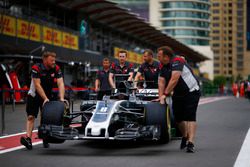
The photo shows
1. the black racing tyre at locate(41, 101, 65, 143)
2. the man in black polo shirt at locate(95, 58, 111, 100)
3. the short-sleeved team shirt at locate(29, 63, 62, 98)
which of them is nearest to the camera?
the black racing tyre at locate(41, 101, 65, 143)

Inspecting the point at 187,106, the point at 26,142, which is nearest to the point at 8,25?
the point at 26,142

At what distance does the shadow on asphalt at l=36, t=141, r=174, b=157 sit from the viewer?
8.27 m

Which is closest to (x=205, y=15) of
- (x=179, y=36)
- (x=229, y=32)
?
(x=179, y=36)

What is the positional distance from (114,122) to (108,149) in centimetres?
53

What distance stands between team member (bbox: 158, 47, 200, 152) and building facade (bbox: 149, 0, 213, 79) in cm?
11798

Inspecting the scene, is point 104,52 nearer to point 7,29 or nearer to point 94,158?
point 7,29

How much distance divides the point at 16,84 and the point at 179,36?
105 m

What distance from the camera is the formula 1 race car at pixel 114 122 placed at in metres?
8.14

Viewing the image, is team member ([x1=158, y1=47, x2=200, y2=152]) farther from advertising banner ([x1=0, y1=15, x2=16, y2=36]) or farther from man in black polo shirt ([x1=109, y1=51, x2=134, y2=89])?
advertising banner ([x1=0, y1=15, x2=16, y2=36])

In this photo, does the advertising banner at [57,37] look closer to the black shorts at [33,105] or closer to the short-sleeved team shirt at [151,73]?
the short-sleeved team shirt at [151,73]

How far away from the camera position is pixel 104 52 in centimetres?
4312

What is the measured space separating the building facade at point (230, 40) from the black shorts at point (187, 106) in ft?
571

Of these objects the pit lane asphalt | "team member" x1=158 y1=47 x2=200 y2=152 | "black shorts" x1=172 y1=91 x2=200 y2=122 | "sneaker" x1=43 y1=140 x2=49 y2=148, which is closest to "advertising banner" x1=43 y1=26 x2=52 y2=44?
the pit lane asphalt

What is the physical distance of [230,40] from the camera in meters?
189
